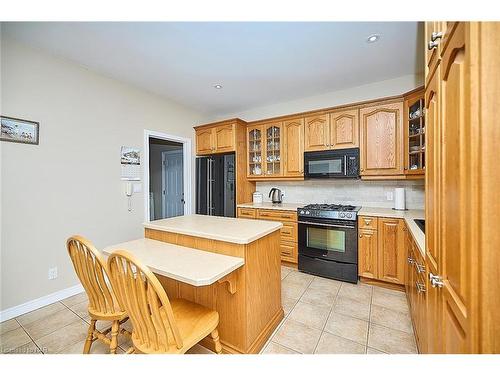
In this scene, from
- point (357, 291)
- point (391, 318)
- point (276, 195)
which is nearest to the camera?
point (391, 318)

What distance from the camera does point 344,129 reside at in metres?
2.97

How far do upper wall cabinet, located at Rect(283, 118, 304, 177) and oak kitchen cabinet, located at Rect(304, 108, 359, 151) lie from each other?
9 centimetres

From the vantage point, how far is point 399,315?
203cm

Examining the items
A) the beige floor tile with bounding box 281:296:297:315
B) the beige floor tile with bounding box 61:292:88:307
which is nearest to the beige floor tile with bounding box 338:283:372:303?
the beige floor tile with bounding box 281:296:297:315

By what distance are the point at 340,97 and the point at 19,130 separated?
3821 millimetres

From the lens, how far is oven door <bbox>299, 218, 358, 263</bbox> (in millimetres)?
2641

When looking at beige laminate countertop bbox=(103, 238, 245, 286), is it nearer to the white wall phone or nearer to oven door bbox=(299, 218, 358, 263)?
the white wall phone

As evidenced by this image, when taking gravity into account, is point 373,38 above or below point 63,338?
above

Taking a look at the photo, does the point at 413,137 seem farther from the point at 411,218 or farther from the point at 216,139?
the point at 216,139

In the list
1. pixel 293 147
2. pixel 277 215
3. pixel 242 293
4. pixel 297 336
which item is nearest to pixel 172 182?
pixel 277 215

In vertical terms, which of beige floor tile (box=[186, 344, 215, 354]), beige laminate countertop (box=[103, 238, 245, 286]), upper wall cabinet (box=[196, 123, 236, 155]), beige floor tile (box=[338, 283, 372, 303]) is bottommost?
beige floor tile (box=[338, 283, 372, 303])

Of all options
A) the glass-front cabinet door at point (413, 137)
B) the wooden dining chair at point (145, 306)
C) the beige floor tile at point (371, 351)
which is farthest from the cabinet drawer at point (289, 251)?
the wooden dining chair at point (145, 306)

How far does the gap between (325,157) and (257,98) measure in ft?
4.83
